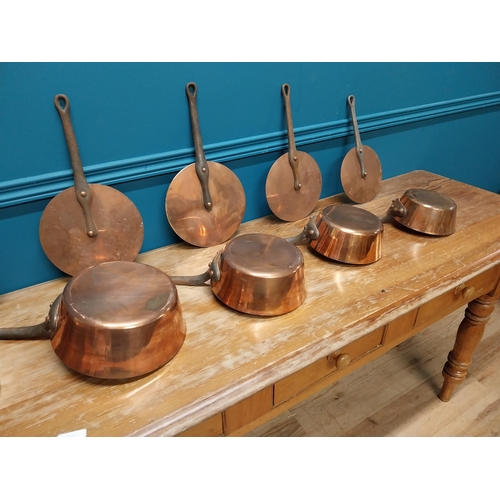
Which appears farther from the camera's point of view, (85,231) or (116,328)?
(85,231)

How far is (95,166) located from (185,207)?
8.4 inches

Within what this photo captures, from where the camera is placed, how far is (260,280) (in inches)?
29.2

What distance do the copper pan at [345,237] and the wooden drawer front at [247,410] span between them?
361 mm

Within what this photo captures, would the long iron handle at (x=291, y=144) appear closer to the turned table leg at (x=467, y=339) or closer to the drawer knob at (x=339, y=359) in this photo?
the drawer knob at (x=339, y=359)

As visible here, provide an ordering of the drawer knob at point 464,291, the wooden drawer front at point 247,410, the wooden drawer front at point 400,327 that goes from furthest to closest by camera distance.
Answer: the drawer knob at point 464,291 < the wooden drawer front at point 400,327 < the wooden drawer front at point 247,410

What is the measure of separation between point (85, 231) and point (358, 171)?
30.8 inches

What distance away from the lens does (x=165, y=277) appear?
73 centimetres

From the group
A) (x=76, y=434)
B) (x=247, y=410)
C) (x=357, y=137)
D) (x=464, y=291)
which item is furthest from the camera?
(x=357, y=137)

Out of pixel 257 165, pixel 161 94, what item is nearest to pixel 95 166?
pixel 161 94

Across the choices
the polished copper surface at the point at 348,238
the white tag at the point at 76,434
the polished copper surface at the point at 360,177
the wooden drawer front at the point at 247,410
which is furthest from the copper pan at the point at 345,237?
the white tag at the point at 76,434

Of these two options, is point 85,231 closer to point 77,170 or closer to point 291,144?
point 77,170

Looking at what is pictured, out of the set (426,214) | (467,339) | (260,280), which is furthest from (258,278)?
(467,339)

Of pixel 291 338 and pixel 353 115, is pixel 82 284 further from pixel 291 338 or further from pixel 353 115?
pixel 353 115

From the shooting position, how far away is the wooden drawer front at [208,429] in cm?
64
